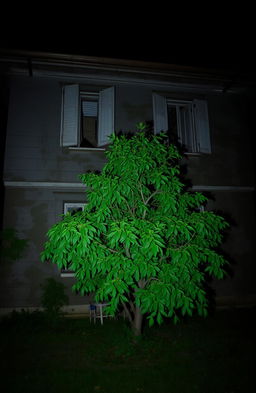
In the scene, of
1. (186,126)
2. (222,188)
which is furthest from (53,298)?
(186,126)

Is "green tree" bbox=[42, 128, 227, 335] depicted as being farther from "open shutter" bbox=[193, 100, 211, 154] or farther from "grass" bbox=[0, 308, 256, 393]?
"open shutter" bbox=[193, 100, 211, 154]

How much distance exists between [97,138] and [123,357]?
5.48 metres

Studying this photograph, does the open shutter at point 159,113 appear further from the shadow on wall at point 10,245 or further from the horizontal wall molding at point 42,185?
the shadow on wall at point 10,245

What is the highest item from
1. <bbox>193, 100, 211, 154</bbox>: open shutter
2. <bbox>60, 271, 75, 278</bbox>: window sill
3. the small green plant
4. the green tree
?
<bbox>193, 100, 211, 154</bbox>: open shutter

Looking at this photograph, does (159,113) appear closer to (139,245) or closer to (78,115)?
(78,115)

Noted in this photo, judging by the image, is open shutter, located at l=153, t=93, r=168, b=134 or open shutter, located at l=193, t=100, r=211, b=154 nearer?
open shutter, located at l=153, t=93, r=168, b=134

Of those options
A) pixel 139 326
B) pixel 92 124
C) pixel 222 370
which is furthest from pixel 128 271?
pixel 92 124

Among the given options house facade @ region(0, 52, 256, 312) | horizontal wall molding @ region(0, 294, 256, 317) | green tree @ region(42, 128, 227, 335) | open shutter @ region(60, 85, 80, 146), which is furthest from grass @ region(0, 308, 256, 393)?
open shutter @ region(60, 85, 80, 146)

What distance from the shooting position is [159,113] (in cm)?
750

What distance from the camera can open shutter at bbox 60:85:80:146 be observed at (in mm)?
6909

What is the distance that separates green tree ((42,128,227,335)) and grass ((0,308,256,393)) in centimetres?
66

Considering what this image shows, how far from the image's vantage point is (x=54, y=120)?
6984mm

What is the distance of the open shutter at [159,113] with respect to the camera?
7.41 meters

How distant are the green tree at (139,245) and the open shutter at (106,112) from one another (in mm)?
2758
